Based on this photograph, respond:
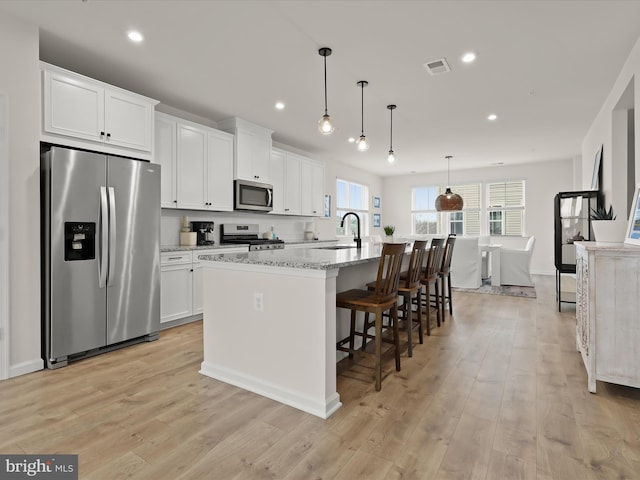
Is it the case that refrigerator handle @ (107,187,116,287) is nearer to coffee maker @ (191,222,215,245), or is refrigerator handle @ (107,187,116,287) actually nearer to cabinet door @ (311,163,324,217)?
coffee maker @ (191,222,215,245)

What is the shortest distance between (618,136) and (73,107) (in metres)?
5.47

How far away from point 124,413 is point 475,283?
18.7ft

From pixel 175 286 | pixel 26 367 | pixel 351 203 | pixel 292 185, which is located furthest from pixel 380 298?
pixel 351 203

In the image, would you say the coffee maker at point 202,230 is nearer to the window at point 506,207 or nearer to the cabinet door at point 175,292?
the cabinet door at point 175,292

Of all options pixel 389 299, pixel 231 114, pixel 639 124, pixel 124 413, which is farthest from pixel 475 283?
pixel 124 413

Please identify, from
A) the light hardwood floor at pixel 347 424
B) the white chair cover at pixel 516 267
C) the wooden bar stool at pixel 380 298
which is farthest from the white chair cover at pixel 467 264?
the wooden bar stool at pixel 380 298

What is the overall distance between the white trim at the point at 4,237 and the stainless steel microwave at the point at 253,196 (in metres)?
2.61

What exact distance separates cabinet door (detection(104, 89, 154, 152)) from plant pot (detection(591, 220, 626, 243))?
13.9 feet

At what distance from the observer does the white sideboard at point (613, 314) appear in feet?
7.35

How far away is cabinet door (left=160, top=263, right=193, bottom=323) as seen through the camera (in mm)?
3820

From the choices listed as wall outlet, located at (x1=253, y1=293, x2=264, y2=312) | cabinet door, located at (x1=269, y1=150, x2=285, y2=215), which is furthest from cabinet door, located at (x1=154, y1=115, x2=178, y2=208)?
wall outlet, located at (x1=253, y1=293, x2=264, y2=312)

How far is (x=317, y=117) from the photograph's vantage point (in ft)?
16.2

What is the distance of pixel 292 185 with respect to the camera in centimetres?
611

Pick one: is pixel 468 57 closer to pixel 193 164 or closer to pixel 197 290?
pixel 193 164
